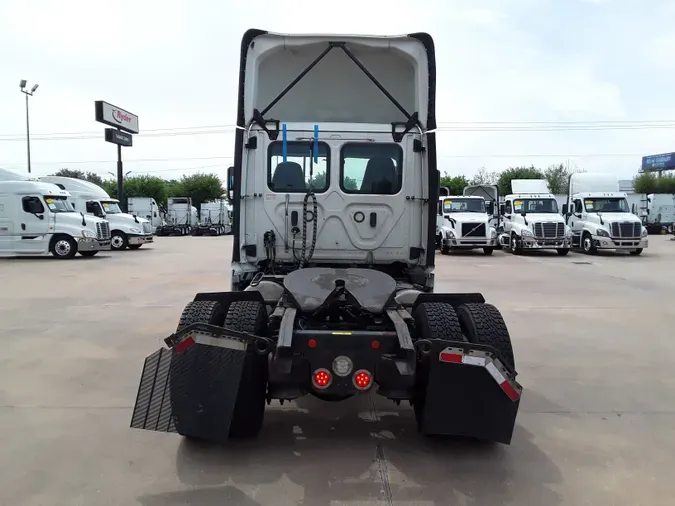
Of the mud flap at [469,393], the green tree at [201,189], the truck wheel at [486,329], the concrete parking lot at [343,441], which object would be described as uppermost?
the green tree at [201,189]

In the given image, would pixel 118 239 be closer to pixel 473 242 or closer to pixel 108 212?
pixel 108 212

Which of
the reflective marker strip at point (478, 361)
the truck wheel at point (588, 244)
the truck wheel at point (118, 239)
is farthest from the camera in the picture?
the truck wheel at point (118, 239)

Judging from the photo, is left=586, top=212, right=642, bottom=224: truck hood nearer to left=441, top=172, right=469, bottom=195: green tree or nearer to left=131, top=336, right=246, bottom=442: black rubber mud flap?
left=131, top=336, right=246, bottom=442: black rubber mud flap

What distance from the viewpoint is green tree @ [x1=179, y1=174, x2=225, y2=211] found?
61.7 m

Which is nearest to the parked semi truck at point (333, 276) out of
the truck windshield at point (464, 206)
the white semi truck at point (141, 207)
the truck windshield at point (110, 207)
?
the truck windshield at point (464, 206)

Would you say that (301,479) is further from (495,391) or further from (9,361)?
(9,361)

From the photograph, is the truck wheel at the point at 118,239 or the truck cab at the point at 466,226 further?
the truck wheel at the point at 118,239

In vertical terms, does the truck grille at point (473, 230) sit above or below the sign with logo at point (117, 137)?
below

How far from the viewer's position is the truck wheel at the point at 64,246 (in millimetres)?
19500

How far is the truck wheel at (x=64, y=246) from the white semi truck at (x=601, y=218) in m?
18.9

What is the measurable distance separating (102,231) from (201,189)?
137 feet

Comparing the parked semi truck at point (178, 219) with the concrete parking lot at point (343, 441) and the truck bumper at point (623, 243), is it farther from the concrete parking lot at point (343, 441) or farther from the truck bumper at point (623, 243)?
the concrete parking lot at point (343, 441)

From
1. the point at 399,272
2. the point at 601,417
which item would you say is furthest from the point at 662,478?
the point at 399,272

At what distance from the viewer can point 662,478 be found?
3.56 metres
